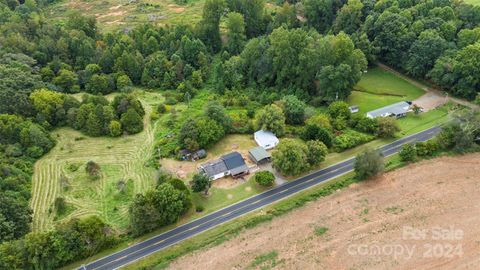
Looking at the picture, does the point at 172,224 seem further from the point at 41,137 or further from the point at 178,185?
the point at 41,137

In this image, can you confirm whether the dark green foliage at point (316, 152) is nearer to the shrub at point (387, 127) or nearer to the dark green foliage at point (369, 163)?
the dark green foliage at point (369, 163)

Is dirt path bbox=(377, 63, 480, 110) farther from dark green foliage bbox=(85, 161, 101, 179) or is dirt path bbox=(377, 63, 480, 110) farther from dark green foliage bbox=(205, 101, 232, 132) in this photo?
dark green foliage bbox=(85, 161, 101, 179)

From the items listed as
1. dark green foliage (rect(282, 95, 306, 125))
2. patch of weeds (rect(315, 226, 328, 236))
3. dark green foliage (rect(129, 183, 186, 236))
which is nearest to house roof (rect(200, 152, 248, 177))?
dark green foliage (rect(129, 183, 186, 236))

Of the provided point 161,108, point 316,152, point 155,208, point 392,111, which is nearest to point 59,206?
point 155,208

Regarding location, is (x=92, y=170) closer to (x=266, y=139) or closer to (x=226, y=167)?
(x=226, y=167)

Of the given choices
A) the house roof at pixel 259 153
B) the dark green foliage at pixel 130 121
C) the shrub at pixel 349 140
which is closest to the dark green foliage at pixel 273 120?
the house roof at pixel 259 153

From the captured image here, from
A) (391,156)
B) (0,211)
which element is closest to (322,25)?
(391,156)
